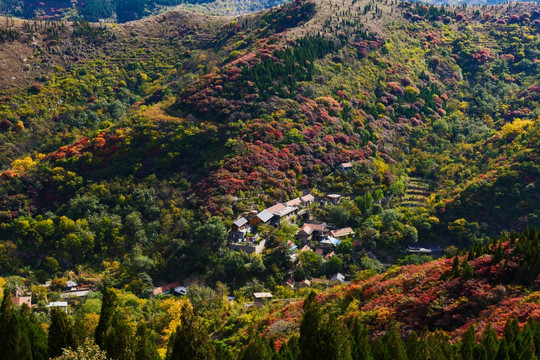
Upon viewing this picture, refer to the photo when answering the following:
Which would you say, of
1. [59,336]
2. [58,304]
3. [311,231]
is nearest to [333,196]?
[311,231]

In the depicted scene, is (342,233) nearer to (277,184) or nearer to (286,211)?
(286,211)

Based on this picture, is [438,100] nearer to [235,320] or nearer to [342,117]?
[342,117]

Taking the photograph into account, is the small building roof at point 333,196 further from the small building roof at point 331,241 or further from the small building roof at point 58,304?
the small building roof at point 58,304

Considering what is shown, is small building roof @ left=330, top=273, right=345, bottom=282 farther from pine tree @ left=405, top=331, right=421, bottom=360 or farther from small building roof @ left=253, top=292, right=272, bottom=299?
pine tree @ left=405, top=331, right=421, bottom=360

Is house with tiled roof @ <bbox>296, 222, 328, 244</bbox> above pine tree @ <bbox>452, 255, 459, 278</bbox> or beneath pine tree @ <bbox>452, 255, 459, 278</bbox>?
beneath

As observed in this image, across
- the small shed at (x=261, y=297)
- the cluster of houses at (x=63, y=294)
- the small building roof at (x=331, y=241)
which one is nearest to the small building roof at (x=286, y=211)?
the small building roof at (x=331, y=241)

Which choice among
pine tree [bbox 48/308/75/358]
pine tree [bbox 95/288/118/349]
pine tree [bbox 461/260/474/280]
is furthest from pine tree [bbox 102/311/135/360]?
pine tree [bbox 461/260/474/280]
